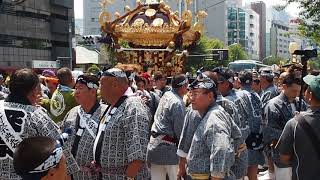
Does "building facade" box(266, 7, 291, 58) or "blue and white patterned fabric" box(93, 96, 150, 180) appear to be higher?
"building facade" box(266, 7, 291, 58)

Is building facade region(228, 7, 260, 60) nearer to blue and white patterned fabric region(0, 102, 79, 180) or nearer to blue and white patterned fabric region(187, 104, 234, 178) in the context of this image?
blue and white patterned fabric region(187, 104, 234, 178)

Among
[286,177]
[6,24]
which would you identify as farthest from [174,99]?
[6,24]

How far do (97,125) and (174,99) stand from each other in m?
2.22

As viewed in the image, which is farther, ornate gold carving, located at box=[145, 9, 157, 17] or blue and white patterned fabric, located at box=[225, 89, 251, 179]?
ornate gold carving, located at box=[145, 9, 157, 17]

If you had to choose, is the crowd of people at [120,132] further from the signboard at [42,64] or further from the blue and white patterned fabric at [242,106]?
the signboard at [42,64]

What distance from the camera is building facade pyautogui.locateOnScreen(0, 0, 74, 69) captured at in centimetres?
4597

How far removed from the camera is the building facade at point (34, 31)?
151ft

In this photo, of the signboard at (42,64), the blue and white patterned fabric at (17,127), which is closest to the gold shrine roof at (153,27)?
the blue and white patterned fabric at (17,127)

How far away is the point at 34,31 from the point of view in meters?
50.7

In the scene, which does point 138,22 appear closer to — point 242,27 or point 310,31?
point 310,31

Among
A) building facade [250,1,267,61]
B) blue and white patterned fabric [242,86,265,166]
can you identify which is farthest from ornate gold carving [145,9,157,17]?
building facade [250,1,267,61]

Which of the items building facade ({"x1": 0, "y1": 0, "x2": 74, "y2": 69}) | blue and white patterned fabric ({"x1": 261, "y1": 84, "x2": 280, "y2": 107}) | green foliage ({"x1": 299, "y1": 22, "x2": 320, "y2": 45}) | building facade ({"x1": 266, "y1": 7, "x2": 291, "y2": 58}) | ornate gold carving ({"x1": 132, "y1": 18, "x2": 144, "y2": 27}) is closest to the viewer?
blue and white patterned fabric ({"x1": 261, "y1": 84, "x2": 280, "y2": 107})

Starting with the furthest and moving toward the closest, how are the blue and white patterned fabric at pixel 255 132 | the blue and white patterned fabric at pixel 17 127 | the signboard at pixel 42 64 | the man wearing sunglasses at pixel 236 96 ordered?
the signboard at pixel 42 64, the blue and white patterned fabric at pixel 255 132, the man wearing sunglasses at pixel 236 96, the blue and white patterned fabric at pixel 17 127

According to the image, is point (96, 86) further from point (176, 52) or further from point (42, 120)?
point (176, 52)
